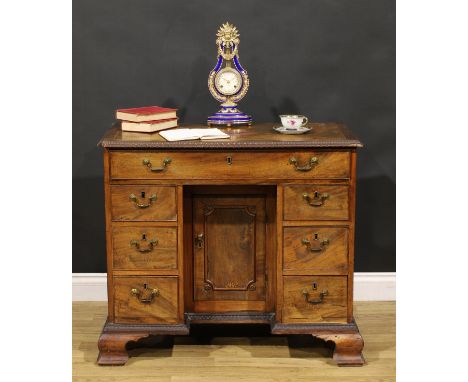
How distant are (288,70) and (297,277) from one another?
1026mm

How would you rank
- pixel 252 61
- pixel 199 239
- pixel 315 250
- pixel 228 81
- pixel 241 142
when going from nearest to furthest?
pixel 241 142
pixel 315 250
pixel 199 239
pixel 228 81
pixel 252 61

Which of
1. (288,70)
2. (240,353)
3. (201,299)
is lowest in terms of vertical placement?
(240,353)

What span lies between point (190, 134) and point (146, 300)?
67cm

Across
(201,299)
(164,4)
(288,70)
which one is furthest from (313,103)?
(201,299)

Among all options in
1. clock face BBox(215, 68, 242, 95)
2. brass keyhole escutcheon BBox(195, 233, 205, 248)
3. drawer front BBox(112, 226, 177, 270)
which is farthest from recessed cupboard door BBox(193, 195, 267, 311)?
clock face BBox(215, 68, 242, 95)

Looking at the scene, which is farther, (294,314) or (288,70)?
(288,70)

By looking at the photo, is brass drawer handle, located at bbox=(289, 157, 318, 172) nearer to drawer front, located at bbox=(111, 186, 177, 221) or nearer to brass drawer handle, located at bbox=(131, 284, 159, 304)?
drawer front, located at bbox=(111, 186, 177, 221)

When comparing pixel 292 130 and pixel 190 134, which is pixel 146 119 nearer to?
pixel 190 134

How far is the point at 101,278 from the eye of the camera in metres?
4.16

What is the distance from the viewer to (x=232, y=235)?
3566mm

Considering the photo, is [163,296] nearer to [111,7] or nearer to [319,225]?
[319,225]

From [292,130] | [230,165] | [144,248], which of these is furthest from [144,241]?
[292,130]

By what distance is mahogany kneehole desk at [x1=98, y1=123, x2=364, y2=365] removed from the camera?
3350 millimetres

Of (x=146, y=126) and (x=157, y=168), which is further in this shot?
(x=146, y=126)
